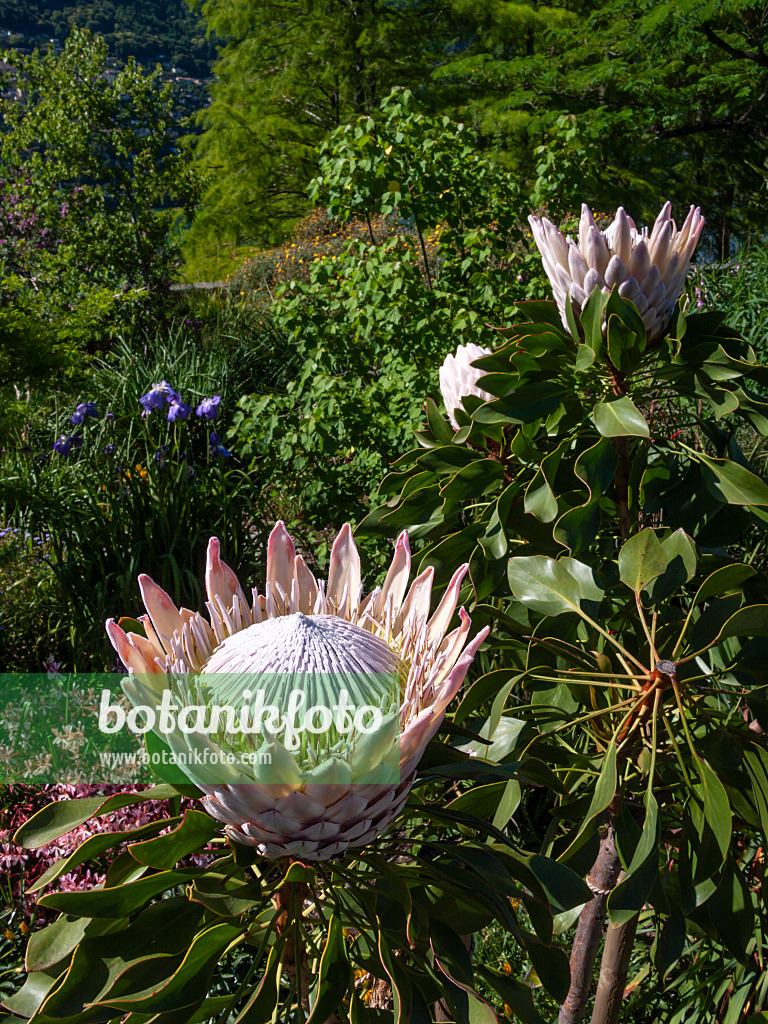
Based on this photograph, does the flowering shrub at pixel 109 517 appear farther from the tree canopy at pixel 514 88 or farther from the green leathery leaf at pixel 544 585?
the tree canopy at pixel 514 88

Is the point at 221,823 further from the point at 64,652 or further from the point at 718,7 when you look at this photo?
the point at 718,7

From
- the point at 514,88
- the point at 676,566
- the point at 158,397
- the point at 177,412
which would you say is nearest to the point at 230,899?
the point at 676,566

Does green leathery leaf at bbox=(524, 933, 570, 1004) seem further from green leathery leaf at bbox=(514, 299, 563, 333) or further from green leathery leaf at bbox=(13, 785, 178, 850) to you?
green leathery leaf at bbox=(514, 299, 563, 333)

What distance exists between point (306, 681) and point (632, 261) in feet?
2.34

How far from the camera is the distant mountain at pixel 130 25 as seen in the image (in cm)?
4462

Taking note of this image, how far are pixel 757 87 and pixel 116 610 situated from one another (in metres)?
10.6

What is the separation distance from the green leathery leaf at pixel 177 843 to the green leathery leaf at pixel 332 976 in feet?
0.42

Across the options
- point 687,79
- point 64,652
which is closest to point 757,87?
point 687,79

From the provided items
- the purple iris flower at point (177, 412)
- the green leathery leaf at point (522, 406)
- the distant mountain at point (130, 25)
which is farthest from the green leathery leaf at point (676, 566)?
the distant mountain at point (130, 25)

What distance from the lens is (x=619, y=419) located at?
0.93m

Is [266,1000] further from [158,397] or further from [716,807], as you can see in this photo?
[158,397]

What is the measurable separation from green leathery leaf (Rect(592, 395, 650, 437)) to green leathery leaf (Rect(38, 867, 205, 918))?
66 centimetres

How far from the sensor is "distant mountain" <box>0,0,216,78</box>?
146 feet

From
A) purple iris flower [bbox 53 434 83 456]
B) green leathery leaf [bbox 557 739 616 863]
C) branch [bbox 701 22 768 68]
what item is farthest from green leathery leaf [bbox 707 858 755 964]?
branch [bbox 701 22 768 68]
